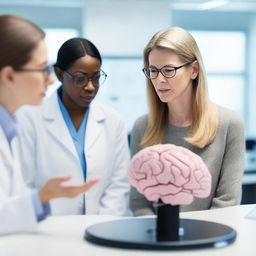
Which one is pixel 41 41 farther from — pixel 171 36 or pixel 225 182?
pixel 225 182

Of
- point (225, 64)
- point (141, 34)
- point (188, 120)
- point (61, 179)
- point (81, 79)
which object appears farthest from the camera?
point (225, 64)

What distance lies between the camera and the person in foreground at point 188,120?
6.27ft

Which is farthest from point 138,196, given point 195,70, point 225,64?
point 225,64

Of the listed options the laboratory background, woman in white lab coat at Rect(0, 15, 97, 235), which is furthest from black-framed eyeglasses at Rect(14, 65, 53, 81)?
the laboratory background

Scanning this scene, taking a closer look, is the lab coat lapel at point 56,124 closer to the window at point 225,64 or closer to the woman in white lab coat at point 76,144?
the woman in white lab coat at point 76,144

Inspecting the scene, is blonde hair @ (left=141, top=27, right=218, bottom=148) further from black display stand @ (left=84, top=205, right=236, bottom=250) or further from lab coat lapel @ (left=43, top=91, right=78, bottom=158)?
black display stand @ (left=84, top=205, right=236, bottom=250)

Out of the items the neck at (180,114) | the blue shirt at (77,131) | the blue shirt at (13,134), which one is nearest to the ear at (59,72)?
the blue shirt at (77,131)

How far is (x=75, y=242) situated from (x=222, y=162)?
2.76ft

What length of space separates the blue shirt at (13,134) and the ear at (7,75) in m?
0.07

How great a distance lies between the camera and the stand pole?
131 centimetres

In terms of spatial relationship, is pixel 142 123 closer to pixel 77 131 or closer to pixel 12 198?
pixel 77 131

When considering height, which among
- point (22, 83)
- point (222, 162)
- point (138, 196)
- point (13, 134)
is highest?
point (22, 83)

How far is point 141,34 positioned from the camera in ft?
24.0

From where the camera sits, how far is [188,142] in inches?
80.0
